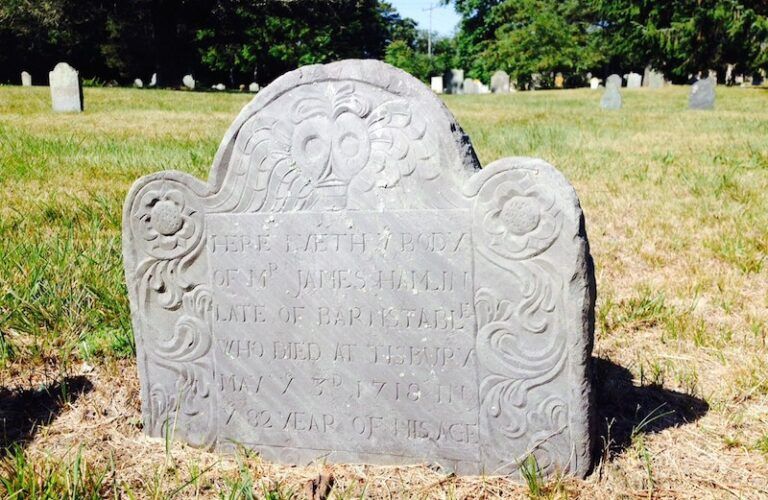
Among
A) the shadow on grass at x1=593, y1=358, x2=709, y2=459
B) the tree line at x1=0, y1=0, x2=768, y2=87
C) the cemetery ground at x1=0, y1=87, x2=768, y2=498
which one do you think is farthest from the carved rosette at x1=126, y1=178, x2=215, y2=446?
the tree line at x1=0, y1=0, x2=768, y2=87

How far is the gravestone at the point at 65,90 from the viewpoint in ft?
48.5

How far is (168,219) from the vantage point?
2.71 meters

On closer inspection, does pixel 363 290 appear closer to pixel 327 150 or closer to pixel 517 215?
pixel 327 150

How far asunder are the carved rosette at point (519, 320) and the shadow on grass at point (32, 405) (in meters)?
1.84

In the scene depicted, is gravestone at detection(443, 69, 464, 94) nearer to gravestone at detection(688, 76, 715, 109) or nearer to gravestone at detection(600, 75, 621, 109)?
gravestone at detection(600, 75, 621, 109)

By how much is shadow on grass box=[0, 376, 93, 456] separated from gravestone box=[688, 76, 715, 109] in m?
19.5

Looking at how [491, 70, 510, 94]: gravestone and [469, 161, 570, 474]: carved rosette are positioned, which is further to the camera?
[491, 70, 510, 94]: gravestone

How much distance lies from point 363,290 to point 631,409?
1.30 metres

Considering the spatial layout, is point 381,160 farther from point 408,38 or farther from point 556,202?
point 408,38

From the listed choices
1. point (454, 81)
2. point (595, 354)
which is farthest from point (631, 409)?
point (454, 81)

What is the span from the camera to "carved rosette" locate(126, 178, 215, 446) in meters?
2.71

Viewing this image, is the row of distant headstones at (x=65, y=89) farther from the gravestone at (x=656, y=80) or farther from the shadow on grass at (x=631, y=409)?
the gravestone at (x=656, y=80)

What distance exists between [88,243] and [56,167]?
304 cm

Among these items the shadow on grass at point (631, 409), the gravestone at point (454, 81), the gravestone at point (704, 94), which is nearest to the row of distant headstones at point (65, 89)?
the shadow on grass at point (631, 409)
